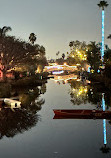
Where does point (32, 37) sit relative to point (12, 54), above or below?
above

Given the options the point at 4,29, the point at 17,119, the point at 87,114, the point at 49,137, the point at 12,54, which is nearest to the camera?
the point at 49,137

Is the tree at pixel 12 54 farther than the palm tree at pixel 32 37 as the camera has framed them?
No

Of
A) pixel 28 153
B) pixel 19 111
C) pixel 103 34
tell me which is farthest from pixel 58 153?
pixel 103 34

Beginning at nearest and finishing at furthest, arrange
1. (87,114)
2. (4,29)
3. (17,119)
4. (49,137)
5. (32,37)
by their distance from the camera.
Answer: (49,137)
(87,114)
(17,119)
(4,29)
(32,37)

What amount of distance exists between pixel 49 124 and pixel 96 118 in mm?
5449

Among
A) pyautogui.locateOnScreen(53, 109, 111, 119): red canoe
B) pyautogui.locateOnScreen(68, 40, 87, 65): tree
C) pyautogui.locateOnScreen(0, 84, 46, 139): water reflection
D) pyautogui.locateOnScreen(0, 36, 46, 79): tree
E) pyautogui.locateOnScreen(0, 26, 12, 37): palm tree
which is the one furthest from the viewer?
pyautogui.locateOnScreen(68, 40, 87, 65): tree

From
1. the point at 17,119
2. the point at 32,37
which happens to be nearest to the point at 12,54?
the point at 17,119

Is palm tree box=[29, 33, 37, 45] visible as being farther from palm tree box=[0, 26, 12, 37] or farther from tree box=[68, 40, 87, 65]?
palm tree box=[0, 26, 12, 37]

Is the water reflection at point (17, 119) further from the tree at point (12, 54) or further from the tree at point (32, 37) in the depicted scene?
the tree at point (32, 37)

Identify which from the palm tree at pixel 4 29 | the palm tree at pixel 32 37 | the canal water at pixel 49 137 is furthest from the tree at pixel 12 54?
the palm tree at pixel 32 37

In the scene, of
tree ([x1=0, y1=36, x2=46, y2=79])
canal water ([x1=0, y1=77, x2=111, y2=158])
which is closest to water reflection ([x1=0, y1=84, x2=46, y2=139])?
canal water ([x1=0, y1=77, x2=111, y2=158])

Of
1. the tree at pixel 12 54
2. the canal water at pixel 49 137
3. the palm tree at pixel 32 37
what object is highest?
the palm tree at pixel 32 37

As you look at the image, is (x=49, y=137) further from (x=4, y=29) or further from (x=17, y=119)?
(x=4, y=29)

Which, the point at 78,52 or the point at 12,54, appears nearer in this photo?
the point at 12,54
